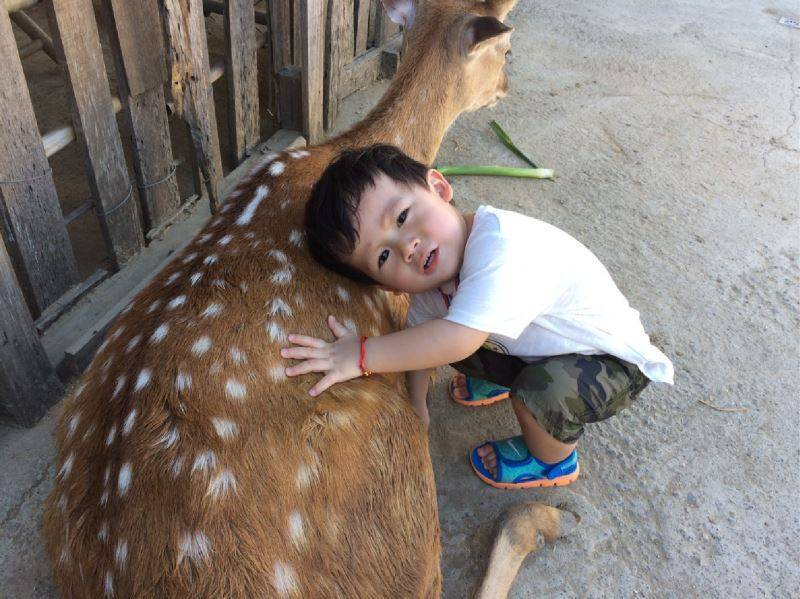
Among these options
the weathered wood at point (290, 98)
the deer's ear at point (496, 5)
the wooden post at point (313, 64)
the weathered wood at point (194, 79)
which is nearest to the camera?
the weathered wood at point (194, 79)

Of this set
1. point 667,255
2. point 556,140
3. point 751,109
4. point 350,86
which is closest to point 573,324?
point 667,255

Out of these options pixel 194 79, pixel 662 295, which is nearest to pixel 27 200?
pixel 194 79

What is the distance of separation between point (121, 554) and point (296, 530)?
38 cm

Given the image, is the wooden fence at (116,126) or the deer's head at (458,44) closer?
the wooden fence at (116,126)

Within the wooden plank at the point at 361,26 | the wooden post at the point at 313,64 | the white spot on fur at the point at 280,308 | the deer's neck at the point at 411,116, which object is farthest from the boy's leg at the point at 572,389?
the wooden plank at the point at 361,26

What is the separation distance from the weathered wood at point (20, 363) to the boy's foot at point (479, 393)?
1.61 meters

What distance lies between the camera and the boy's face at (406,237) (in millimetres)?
1879

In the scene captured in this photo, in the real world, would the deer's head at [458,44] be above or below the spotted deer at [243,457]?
above

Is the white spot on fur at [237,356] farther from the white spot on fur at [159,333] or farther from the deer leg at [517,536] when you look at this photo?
the deer leg at [517,536]

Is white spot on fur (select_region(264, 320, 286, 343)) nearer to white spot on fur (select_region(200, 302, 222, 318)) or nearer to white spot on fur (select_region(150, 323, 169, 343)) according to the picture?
white spot on fur (select_region(200, 302, 222, 318))

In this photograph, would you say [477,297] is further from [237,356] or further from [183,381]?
[183,381]

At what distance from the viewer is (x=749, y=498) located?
2.44 meters

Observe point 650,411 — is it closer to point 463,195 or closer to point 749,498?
point 749,498

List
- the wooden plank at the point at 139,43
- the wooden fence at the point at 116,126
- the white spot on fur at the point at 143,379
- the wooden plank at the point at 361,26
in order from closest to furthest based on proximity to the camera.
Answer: the white spot on fur at the point at 143,379 < the wooden fence at the point at 116,126 < the wooden plank at the point at 139,43 < the wooden plank at the point at 361,26
